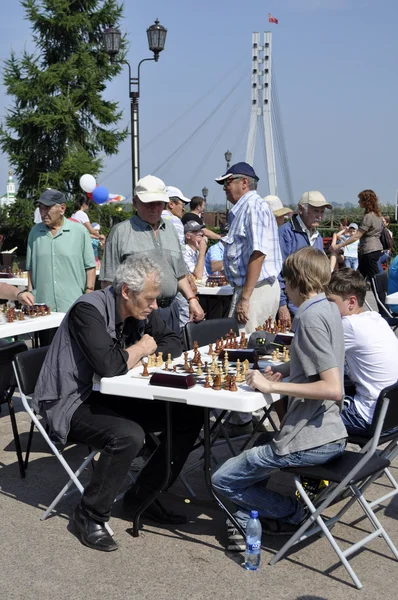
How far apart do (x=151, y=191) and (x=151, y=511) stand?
2.10 meters

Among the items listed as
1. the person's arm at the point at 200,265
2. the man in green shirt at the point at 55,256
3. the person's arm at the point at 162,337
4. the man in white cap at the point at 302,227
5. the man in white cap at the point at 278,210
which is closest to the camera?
the person's arm at the point at 162,337

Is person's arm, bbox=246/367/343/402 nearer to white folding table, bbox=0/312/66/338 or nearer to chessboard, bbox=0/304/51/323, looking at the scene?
white folding table, bbox=0/312/66/338

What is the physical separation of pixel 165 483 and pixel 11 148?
2599 cm

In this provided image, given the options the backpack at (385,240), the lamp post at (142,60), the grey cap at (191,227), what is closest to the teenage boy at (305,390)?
the grey cap at (191,227)

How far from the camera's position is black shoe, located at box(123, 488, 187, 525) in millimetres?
3693

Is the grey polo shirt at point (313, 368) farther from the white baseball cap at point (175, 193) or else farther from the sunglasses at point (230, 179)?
the white baseball cap at point (175, 193)

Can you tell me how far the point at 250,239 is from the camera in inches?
195

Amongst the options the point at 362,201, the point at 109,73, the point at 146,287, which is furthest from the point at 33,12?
the point at 146,287

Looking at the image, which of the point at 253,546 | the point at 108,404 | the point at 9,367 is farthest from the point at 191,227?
the point at 253,546

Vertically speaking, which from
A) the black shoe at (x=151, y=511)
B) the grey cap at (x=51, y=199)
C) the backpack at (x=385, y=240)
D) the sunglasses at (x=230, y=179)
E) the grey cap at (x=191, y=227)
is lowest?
the black shoe at (x=151, y=511)

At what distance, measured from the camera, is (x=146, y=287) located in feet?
11.5

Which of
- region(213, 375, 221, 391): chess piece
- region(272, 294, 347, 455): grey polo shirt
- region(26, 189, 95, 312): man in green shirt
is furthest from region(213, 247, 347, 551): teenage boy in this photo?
region(26, 189, 95, 312): man in green shirt

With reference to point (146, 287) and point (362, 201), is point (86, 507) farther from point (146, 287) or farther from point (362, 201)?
point (362, 201)

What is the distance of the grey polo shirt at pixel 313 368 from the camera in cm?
304
